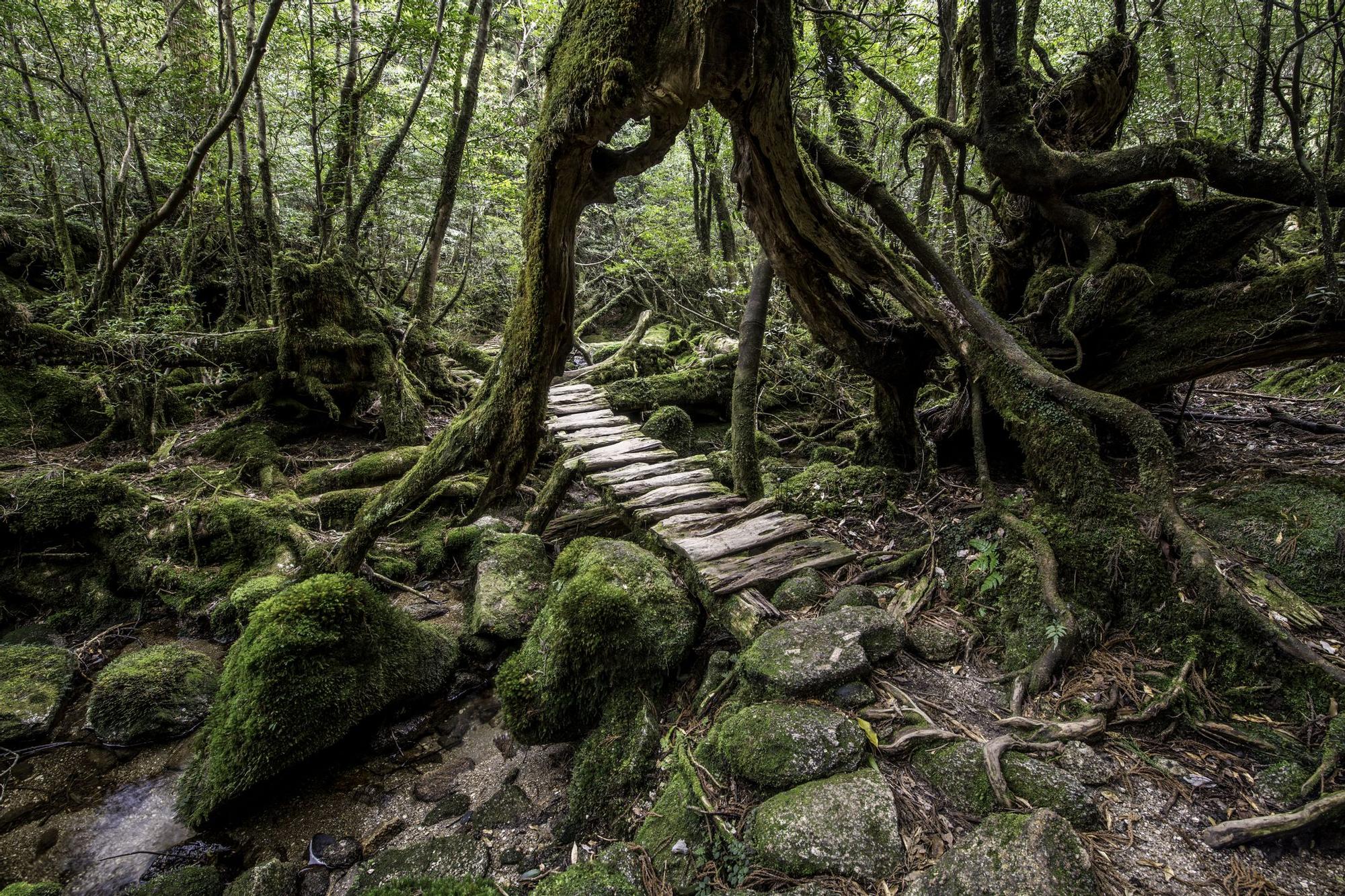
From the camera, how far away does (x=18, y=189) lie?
412 inches

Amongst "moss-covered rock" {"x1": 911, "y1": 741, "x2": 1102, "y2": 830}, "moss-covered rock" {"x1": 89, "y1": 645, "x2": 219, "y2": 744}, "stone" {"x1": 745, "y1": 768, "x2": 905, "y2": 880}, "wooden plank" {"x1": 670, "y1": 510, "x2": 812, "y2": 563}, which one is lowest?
"moss-covered rock" {"x1": 89, "y1": 645, "x2": 219, "y2": 744}

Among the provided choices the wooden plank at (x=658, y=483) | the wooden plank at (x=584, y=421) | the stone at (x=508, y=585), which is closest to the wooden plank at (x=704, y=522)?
the wooden plank at (x=658, y=483)

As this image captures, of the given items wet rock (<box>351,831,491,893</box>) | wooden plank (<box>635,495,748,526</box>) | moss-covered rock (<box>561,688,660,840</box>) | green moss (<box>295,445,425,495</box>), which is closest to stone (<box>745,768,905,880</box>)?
moss-covered rock (<box>561,688,660,840</box>)

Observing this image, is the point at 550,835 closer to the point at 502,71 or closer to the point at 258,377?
the point at 258,377

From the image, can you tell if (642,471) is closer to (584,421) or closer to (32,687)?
(584,421)

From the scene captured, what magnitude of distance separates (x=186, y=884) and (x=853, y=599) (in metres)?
4.41

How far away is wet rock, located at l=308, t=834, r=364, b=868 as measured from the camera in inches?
134

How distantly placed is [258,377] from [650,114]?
8.44 m

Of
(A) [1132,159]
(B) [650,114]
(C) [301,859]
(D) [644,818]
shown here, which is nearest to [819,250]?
(B) [650,114]

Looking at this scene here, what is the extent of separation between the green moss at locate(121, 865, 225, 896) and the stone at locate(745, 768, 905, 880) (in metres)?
3.27

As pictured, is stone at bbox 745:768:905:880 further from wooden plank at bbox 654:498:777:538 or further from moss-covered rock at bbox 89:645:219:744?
moss-covered rock at bbox 89:645:219:744

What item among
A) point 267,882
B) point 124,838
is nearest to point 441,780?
point 267,882

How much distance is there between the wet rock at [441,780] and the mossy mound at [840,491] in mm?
3417

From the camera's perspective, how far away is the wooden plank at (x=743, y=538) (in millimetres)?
4242
